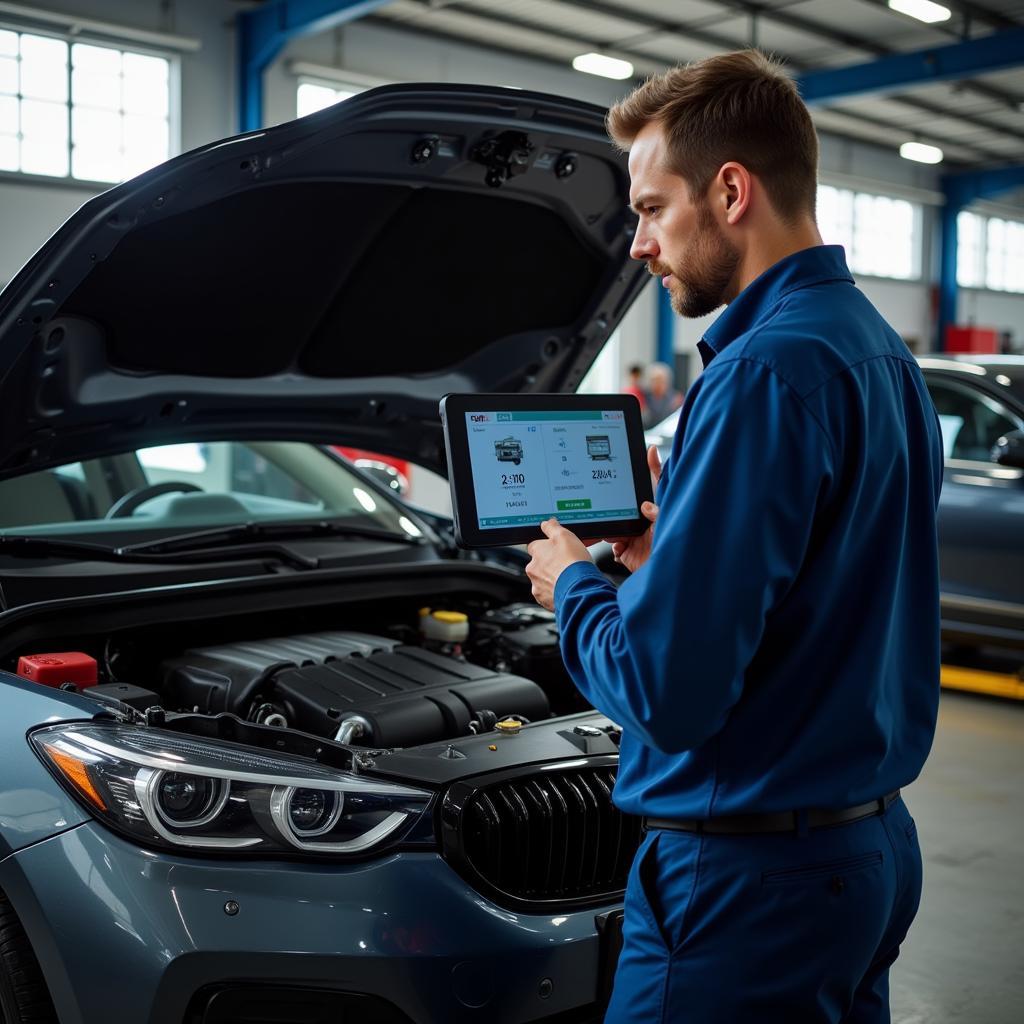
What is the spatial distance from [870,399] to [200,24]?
9.27m

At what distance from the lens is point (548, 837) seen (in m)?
1.82

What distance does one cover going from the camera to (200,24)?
926 cm

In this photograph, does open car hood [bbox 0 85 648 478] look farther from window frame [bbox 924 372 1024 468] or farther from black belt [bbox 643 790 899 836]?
window frame [bbox 924 372 1024 468]

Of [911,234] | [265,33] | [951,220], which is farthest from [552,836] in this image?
[951,220]

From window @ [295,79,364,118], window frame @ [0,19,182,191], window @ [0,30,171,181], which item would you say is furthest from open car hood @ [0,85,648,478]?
window @ [295,79,364,118]

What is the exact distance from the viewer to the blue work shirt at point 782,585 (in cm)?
113

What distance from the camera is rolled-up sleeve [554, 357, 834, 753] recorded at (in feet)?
3.69

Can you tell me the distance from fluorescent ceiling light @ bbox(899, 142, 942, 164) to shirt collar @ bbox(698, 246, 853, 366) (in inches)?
643

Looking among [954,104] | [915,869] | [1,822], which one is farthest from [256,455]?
[954,104]

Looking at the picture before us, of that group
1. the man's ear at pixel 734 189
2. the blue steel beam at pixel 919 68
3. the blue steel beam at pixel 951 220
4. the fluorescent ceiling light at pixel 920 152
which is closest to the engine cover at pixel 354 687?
the man's ear at pixel 734 189

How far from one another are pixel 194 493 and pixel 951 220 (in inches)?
688

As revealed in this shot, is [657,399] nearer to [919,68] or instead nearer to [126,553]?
[919,68]

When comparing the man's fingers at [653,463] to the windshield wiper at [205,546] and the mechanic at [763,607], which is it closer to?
the mechanic at [763,607]

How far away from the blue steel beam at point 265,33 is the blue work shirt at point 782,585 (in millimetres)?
8088
